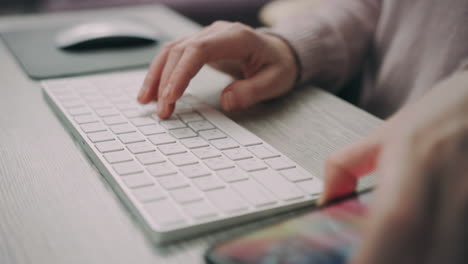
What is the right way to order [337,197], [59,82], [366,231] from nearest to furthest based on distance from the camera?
[366,231] < [337,197] < [59,82]

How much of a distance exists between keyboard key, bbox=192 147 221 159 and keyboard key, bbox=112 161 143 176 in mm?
55

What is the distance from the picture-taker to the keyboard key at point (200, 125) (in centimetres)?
51

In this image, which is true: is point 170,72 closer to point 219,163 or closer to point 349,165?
point 219,163

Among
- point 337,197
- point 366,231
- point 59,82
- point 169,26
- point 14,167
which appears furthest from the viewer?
point 169,26

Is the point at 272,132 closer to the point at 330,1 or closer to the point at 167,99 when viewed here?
the point at 167,99

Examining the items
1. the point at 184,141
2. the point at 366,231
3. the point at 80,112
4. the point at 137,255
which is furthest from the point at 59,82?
the point at 366,231

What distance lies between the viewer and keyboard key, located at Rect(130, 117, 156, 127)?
0.52m

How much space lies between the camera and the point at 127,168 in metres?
0.42

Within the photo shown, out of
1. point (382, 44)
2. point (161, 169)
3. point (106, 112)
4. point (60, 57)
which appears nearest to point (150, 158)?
point (161, 169)

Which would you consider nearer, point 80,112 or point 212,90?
point 80,112

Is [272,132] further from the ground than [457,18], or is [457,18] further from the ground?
[457,18]

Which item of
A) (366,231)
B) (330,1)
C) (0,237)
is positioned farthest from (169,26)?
(366,231)

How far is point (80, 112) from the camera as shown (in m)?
0.54

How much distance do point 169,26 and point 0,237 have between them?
65cm
